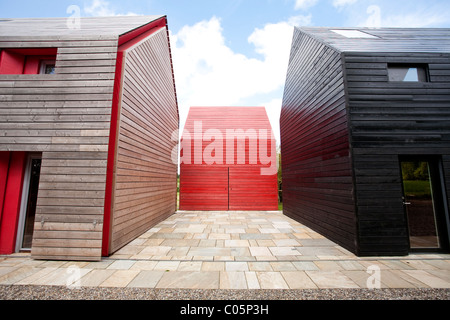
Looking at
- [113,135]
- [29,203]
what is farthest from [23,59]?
[29,203]

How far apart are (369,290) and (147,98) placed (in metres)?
6.69

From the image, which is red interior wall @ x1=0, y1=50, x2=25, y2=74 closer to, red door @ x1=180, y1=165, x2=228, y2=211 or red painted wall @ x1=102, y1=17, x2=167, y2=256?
red painted wall @ x1=102, y1=17, x2=167, y2=256

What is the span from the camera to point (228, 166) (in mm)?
11258

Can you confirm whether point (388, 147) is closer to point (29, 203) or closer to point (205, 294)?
point (205, 294)

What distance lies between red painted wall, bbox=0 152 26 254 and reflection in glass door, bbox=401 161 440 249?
840cm

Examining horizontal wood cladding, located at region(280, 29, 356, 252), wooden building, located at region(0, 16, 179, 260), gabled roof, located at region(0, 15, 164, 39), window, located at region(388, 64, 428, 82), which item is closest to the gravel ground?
wooden building, located at region(0, 16, 179, 260)

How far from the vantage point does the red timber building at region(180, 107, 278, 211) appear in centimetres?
1097

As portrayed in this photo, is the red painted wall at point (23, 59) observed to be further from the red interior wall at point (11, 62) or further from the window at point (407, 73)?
the window at point (407, 73)

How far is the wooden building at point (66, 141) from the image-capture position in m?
3.77

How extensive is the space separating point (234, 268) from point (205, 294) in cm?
92

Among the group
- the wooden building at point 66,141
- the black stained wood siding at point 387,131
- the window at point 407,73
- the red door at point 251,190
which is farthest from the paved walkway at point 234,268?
the red door at point 251,190
